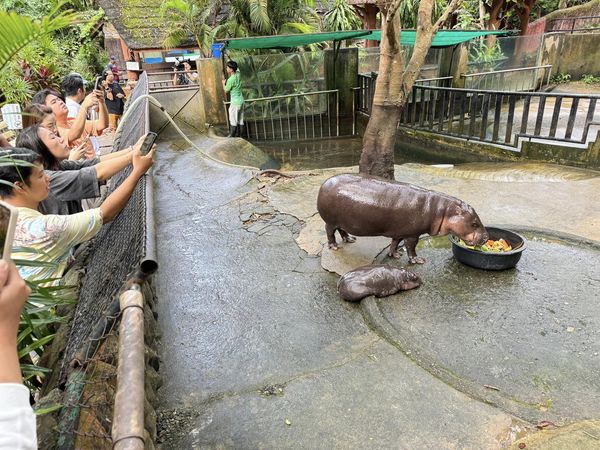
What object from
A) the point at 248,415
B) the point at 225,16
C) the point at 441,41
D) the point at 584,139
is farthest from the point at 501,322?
the point at 225,16

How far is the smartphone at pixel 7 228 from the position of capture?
3.53 feet

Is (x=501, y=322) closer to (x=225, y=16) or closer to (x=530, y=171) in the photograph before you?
(x=530, y=171)

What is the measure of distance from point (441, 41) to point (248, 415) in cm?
988

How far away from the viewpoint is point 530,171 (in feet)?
22.4

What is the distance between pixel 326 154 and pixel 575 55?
11.4 meters

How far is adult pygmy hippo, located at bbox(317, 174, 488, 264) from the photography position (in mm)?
3904

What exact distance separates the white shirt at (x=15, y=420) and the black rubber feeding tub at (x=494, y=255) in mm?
3569

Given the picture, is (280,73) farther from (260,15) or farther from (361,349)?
(361,349)

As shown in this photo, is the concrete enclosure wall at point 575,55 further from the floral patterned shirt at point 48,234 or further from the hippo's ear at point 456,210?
the floral patterned shirt at point 48,234

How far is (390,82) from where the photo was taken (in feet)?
18.4

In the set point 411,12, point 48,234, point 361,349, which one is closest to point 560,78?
point 411,12

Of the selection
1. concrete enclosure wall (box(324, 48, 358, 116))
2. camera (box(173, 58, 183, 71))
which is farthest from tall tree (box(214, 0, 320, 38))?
concrete enclosure wall (box(324, 48, 358, 116))

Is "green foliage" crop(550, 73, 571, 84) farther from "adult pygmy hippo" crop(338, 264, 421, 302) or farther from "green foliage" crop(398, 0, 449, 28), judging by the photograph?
"adult pygmy hippo" crop(338, 264, 421, 302)

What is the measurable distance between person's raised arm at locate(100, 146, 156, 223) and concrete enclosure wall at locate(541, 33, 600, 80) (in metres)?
16.5
